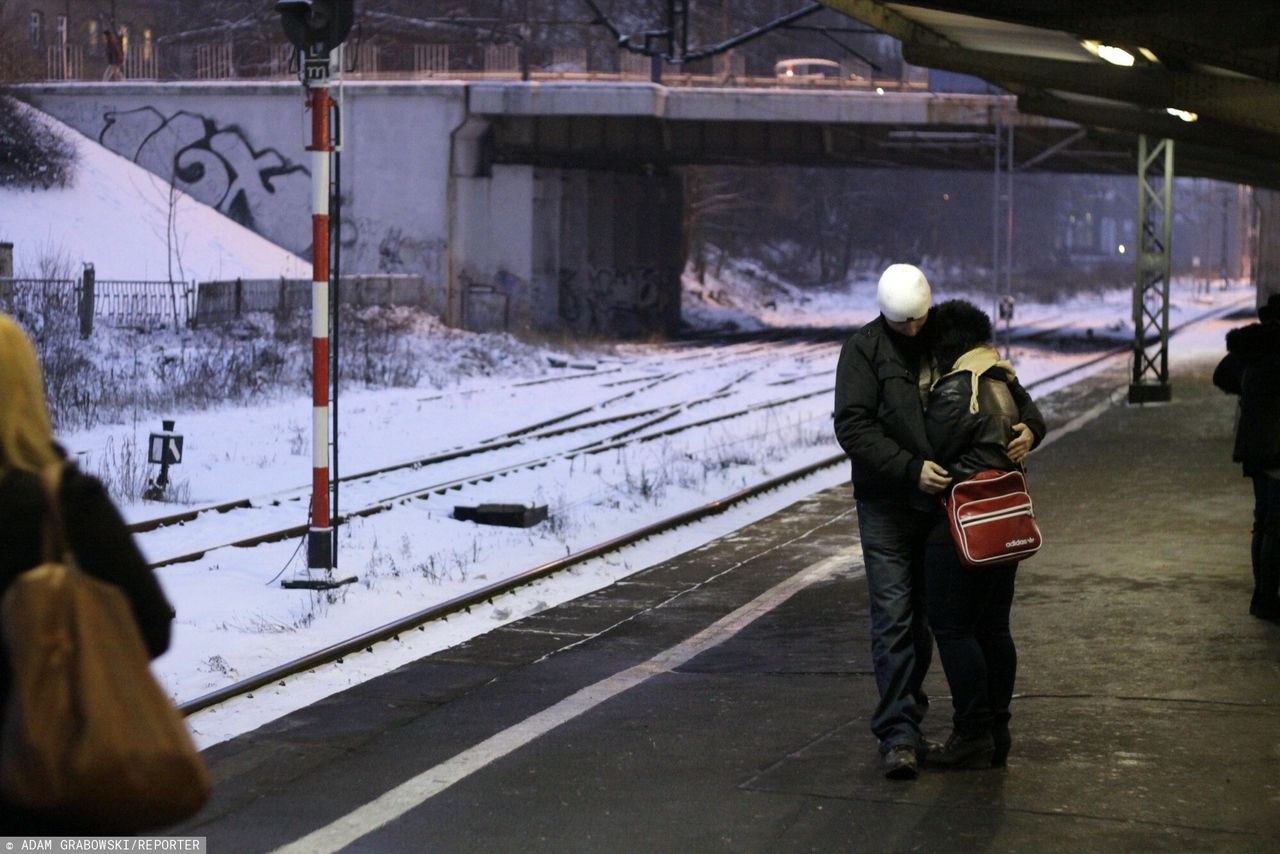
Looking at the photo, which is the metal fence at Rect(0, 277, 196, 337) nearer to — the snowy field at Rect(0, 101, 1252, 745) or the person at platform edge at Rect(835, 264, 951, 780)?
the snowy field at Rect(0, 101, 1252, 745)

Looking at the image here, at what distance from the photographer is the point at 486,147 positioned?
135 feet

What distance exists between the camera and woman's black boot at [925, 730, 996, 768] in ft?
20.1

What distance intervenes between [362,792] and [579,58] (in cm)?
5906

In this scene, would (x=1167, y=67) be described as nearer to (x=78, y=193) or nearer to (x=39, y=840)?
(x=39, y=840)

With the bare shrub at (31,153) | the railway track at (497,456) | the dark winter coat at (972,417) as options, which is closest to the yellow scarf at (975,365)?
the dark winter coat at (972,417)

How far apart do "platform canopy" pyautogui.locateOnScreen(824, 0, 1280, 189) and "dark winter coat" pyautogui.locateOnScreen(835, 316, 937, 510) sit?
6714 mm

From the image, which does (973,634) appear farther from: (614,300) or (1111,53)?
(614,300)

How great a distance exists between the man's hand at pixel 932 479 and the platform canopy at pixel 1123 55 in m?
7.02

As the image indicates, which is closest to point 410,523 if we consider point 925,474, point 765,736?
point 765,736

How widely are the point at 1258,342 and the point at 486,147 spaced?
3360 cm

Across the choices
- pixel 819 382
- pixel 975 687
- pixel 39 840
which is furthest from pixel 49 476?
pixel 819 382

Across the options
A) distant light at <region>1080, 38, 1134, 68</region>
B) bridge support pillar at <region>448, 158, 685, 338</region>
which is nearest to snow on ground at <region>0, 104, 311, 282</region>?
bridge support pillar at <region>448, 158, 685, 338</region>

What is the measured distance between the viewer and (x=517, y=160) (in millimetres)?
41531

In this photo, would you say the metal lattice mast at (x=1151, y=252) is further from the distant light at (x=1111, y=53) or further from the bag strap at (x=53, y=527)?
the bag strap at (x=53, y=527)
